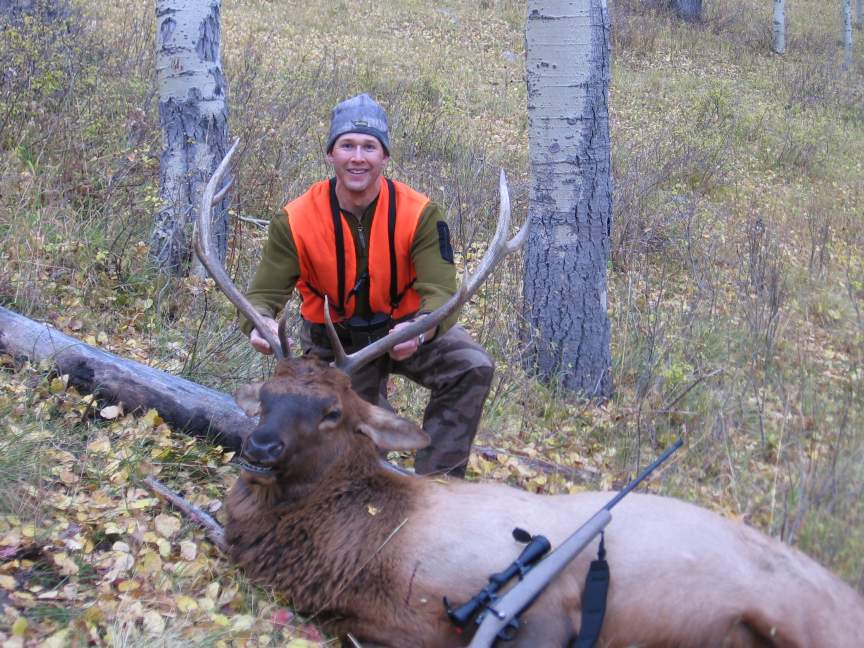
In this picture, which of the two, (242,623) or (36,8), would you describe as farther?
(36,8)

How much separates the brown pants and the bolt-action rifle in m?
1.32

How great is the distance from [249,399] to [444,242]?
1290 millimetres

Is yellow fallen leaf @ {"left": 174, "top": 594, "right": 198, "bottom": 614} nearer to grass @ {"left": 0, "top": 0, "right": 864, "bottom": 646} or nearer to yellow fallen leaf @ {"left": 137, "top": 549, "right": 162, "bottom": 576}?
grass @ {"left": 0, "top": 0, "right": 864, "bottom": 646}

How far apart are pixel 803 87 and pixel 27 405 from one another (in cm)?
1596

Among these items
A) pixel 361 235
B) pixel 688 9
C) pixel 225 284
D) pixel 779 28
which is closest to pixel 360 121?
pixel 361 235

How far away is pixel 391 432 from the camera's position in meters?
4.13

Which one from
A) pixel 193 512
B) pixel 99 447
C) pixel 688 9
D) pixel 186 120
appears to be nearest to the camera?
pixel 193 512

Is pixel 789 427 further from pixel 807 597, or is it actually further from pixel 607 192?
pixel 607 192

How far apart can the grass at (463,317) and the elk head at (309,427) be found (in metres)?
0.54

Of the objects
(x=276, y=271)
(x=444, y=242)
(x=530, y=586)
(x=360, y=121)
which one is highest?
(x=360, y=121)

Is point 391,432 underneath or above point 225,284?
underneath

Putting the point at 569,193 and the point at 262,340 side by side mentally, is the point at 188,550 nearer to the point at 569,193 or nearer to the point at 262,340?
the point at 262,340

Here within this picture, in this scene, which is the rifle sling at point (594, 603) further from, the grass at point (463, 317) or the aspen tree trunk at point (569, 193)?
the aspen tree trunk at point (569, 193)

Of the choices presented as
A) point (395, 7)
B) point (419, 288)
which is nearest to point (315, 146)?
point (419, 288)
